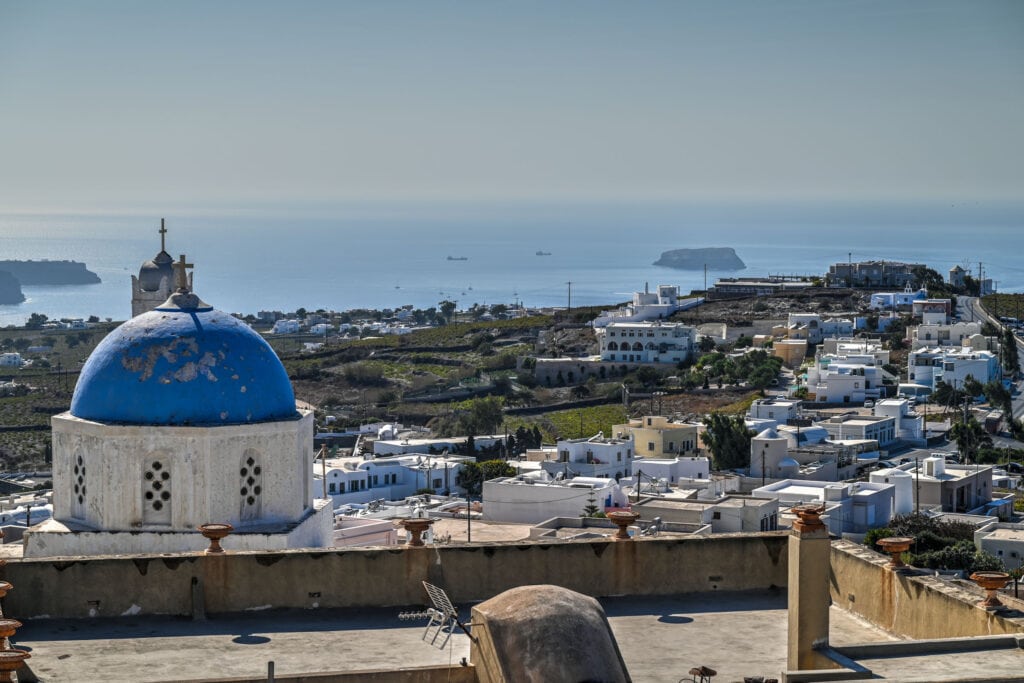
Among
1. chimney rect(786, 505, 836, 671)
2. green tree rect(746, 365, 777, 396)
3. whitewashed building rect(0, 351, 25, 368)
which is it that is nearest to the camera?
chimney rect(786, 505, 836, 671)

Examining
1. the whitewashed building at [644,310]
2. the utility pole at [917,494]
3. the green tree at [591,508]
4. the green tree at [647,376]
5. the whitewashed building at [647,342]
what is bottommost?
the utility pole at [917,494]

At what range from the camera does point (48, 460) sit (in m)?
60.6

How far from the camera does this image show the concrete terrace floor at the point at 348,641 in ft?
27.6

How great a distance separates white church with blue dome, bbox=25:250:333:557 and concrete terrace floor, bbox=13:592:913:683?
400 centimetres

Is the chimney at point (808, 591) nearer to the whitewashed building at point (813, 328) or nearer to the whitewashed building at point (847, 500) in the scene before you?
the whitewashed building at point (847, 500)

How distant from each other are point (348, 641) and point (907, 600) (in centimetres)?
293

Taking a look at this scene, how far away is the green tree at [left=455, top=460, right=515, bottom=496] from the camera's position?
50719 millimetres

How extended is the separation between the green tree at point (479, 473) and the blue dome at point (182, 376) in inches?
1425

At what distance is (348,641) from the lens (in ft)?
29.2

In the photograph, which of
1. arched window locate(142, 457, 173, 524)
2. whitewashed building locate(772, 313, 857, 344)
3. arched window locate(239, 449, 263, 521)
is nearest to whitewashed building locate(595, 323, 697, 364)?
whitewashed building locate(772, 313, 857, 344)

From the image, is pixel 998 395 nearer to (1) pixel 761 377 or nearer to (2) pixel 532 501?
(1) pixel 761 377

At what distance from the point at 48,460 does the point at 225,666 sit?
178 feet

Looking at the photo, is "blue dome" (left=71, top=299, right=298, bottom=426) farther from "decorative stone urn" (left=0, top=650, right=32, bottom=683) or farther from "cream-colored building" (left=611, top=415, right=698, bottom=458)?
"cream-colored building" (left=611, top=415, right=698, bottom=458)

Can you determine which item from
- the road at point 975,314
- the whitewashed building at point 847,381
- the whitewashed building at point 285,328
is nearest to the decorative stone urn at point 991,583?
the whitewashed building at point 847,381
